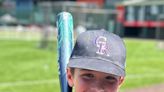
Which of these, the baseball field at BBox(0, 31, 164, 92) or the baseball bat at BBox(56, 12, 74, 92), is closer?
the baseball bat at BBox(56, 12, 74, 92)

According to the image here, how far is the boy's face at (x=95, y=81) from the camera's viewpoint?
7.29ft

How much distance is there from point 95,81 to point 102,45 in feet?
0.50

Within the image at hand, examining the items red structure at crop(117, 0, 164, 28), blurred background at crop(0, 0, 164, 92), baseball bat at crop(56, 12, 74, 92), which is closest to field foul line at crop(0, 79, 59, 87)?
blurred background at crop(0, 0, 164, 92)

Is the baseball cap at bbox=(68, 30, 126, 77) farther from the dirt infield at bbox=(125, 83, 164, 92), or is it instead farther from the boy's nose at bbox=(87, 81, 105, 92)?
the dirt infield at bbox=(125, 83, 164, 92)

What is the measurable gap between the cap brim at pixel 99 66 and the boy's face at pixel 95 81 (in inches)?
0.9

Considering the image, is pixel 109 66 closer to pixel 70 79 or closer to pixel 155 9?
pixel 70 79

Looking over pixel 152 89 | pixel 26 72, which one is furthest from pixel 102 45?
pixel 26 72

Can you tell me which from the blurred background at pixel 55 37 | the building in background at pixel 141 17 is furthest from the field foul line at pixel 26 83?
the building in background at pixel 141 17

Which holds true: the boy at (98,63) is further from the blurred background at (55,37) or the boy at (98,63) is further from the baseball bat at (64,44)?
the blurred background at (55,37)

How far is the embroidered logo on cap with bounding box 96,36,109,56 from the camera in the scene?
2244mm

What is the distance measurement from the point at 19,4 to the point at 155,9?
1657 centimetres

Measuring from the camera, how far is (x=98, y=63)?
2225 millimetres

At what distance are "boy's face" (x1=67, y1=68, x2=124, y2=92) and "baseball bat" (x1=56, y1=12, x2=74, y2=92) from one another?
0.39m

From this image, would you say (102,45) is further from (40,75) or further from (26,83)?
(40,75)
